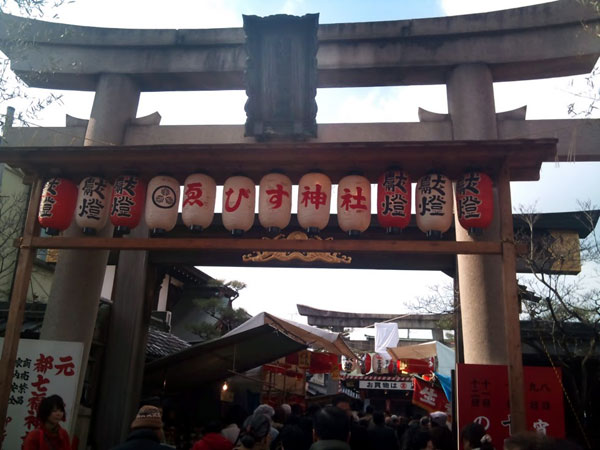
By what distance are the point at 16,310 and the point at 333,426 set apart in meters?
5.00

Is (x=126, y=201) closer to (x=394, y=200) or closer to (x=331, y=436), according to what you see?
(x=394, y=200)

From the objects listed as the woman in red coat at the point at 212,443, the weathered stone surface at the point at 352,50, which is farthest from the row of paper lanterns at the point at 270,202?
the weathered stone surface at the point at 352,50

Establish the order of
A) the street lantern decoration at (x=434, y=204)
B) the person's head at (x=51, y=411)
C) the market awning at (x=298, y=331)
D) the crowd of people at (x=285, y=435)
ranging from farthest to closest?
the market awning at (x=298, y=331)
the street lantern decoration at (x=434, y=204)
the person's head at (x=51, y=411)
the crowd of people at (x=285, y=435)

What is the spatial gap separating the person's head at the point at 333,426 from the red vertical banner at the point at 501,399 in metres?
3.34

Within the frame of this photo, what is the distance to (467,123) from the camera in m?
9.34

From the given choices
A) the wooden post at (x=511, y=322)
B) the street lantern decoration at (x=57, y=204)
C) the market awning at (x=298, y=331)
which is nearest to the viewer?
the wooden post at (x=511, y=322)

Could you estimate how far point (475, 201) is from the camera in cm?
683

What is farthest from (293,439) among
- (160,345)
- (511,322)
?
(160,345)

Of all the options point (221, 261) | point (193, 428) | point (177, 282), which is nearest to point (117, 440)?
point (193, 428)

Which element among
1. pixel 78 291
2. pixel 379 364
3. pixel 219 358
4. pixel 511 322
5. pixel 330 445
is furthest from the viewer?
pixel 379 364

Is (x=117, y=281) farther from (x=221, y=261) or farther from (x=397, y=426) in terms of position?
(x=397, y=426)

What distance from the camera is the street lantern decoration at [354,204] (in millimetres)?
7098

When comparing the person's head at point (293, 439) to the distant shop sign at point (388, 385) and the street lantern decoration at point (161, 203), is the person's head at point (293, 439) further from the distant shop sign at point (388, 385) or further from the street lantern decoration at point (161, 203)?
the distant shop sign at point (388, 385)

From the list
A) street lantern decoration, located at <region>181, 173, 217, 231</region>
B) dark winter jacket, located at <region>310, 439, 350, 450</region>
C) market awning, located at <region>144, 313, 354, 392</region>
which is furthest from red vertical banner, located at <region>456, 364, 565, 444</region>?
market awning, located at <region>144, 313, 354, 392</region>
